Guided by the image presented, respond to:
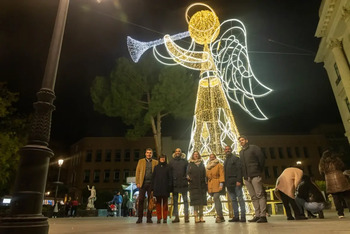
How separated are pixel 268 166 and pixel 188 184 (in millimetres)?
37588

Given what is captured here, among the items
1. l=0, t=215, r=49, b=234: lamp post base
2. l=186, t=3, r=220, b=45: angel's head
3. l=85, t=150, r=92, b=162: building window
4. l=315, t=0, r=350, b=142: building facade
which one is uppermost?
l=315, t=0, r=350, b=142: building facade

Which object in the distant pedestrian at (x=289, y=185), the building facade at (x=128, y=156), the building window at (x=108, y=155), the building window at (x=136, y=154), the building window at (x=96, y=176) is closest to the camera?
the distant pedestrian at (x=289, y=185)

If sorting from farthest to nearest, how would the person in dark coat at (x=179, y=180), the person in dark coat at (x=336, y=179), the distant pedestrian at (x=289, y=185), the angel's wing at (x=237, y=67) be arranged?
the angel's wing at (x=237, y=67)
the person in dark coat at (x=179, y=180)
the person in dark coat at (x=336, y=179)
the distant pedestrian at (x=289, y=185)

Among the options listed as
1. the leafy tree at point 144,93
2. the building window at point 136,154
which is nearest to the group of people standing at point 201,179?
the leafy tree at point 144,93

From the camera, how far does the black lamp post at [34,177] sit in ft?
10.7

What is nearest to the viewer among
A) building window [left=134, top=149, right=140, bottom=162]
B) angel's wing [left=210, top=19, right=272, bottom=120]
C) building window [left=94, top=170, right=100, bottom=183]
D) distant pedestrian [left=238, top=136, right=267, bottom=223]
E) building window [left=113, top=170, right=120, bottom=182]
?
distant pedestrian [left=238, top=136, right=267, bottom=223]

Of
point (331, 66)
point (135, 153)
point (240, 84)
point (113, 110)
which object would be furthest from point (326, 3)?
point (135, 153)

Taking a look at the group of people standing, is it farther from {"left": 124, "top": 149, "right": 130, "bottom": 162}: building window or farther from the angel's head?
{"left": 124, "top": 149, "right": 130, "bottom": 162}: building window

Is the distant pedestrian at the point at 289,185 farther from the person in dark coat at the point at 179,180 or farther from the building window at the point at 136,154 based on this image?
the building window at the point at 136,154

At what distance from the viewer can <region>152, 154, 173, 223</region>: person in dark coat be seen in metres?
6.84

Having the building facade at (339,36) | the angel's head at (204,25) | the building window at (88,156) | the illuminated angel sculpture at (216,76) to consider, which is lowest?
the illuminated angel sculpture at (216,76)

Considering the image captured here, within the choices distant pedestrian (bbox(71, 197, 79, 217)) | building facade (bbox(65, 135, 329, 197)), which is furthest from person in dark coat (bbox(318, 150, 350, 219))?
building facade (bbox(65, 135, 329, 197))

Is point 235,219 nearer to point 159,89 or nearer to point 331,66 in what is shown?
point 159,89

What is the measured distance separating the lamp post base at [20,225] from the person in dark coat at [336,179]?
22.7ft
